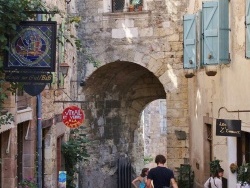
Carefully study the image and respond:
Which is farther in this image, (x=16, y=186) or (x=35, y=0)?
(x=16, y=186)

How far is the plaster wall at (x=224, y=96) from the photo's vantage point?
28.9 feet

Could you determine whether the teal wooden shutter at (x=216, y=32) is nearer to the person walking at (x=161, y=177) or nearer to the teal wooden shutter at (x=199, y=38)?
the teal wooden shutter at (x=199, y=38)

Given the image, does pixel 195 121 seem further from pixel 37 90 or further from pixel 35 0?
pixel 35 0

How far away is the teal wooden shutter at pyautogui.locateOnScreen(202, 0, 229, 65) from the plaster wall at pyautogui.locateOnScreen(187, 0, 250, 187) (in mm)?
118

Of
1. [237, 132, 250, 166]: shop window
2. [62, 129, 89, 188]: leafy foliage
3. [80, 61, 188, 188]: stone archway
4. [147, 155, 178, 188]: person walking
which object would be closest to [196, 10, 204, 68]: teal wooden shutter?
[237, 132, 250, 166]: shop window

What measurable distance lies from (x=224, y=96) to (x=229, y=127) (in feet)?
5.41

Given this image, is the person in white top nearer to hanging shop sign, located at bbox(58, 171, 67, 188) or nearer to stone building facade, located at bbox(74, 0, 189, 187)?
hanging shop sign, located at bbox(58, 171, 67, 188)

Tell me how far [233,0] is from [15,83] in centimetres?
431

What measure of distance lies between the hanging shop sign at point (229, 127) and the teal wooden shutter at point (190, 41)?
2.77 metres

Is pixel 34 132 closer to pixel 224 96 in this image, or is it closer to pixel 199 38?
pixel 224 96

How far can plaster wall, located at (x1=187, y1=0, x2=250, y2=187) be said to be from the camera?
8805 mm

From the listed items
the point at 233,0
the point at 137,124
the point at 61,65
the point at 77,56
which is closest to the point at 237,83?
the point at 233,0

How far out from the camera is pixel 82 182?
1453 cm

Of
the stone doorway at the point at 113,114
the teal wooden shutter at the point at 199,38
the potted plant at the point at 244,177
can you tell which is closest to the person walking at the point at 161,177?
the potted plant at the point at 244,177
